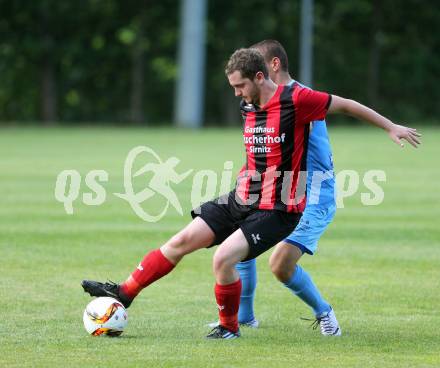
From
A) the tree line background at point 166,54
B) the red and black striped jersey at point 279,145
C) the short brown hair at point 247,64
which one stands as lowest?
the tree line background at point 166,54

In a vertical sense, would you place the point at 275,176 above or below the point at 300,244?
above

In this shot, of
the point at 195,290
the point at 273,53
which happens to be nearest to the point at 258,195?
the point at 273,53

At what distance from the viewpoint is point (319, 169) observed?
308 inches

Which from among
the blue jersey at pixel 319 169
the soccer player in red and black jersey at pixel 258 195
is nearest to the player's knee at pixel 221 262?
the soccer player in red and black jersey at pixel 258 195

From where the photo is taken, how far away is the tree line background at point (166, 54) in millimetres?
50938

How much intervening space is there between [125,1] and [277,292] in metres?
44.2

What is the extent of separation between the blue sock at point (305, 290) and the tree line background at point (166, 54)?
142ft

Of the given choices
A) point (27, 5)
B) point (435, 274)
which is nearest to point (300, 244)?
point (435, 274)

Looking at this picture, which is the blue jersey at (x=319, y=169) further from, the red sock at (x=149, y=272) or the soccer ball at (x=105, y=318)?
the soccer ball at (x=105, y=318)

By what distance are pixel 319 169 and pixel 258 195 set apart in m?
0.63

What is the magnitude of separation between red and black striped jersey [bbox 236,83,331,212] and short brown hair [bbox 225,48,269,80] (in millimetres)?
290

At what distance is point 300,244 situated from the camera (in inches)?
304

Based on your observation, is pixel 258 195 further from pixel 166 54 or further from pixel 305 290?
pixel 166 54

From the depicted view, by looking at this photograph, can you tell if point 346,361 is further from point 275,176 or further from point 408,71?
point 408,71
